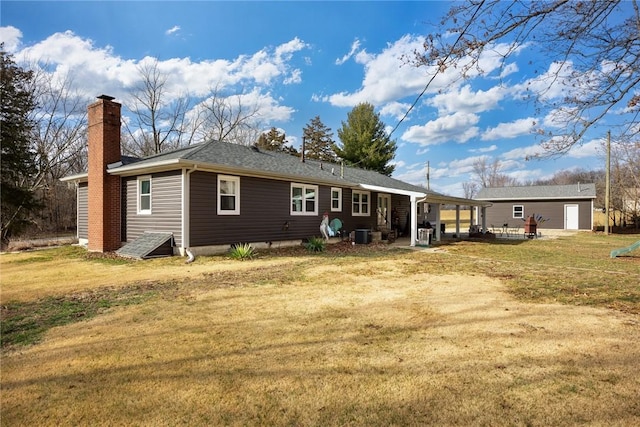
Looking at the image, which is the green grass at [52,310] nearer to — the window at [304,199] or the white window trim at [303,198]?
the white window trim at [303,198]

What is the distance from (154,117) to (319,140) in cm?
2031

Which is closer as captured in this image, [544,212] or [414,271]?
[414,271]

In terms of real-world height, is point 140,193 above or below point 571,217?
above

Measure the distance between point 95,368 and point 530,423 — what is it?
344 cm

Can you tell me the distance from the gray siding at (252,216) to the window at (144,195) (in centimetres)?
215

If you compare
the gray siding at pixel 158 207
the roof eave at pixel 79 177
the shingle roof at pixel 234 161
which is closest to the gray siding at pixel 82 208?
the roof eave at pixel 79 177

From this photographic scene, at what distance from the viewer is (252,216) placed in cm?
1215

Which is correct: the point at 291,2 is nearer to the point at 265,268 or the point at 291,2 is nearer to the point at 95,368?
the point at 265,268

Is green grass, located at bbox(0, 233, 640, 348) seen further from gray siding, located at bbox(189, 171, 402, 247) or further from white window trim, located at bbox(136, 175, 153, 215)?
white window trim, located at bbox(136, 175, 153, 215)

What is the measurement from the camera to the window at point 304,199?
1393 centimetres

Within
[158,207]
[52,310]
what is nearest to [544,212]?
[158,207]

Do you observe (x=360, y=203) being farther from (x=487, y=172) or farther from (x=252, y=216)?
(x=487, y=172)

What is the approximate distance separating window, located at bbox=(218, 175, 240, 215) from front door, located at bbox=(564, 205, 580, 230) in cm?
2851

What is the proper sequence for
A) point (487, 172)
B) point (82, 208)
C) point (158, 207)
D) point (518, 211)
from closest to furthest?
1. point (158, 207)
2. point (82, 208)
3. point (518, 211)
4. point (487, 172)
